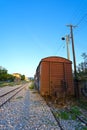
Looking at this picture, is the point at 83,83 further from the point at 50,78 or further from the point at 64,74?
the point at 50,78

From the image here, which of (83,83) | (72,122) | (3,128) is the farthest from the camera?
(83,83)

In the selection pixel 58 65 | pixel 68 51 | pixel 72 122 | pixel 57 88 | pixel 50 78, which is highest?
pixel 68 51

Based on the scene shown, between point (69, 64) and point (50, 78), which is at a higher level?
point (69, 64)

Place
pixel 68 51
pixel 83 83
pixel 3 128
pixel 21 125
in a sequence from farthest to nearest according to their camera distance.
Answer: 1. pixel 68 51
2. pixel 83 83
3. pixel 21 125
4. pixel 3 128

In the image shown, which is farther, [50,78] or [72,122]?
[50,78]

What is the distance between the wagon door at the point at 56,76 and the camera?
13.7m

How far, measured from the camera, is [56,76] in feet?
45.7

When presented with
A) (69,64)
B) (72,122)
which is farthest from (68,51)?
(72,122)

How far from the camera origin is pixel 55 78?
1386 centimetres

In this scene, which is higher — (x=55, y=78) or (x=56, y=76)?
(x=56, y=76)

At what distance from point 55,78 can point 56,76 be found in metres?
0.20

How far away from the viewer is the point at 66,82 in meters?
14.0

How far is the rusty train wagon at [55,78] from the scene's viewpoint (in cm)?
1372

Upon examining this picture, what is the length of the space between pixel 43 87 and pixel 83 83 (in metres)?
3.34
